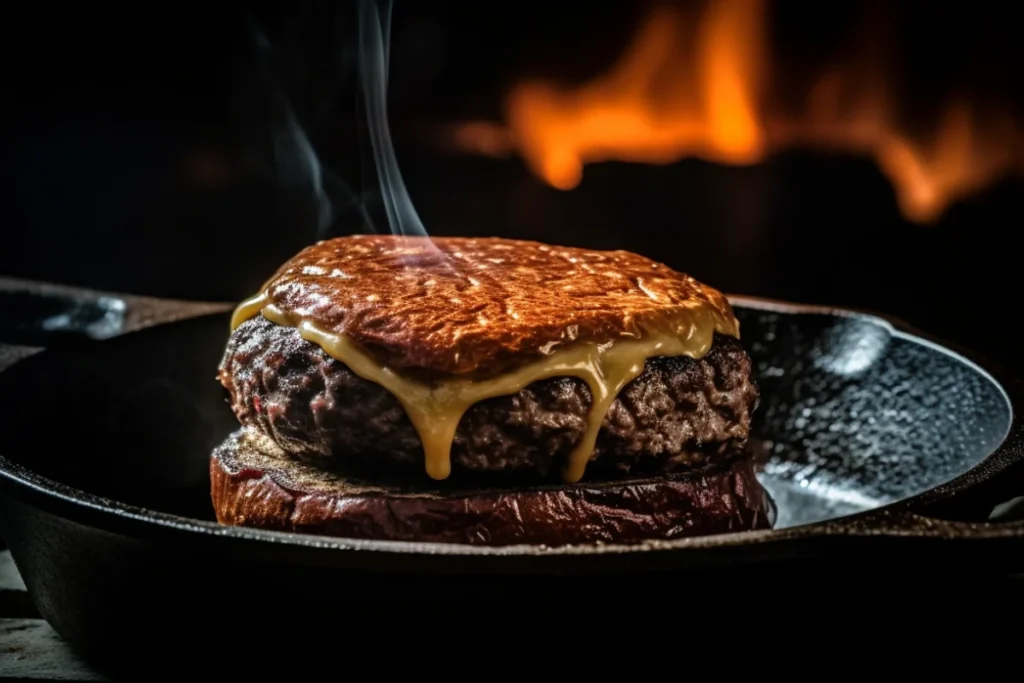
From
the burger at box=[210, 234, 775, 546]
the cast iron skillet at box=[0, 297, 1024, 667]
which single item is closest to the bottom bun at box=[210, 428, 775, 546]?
the burger at box=[210, 234, 775, 546]

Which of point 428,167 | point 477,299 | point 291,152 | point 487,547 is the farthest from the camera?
point 291,152

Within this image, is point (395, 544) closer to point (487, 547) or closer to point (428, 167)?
point (487, 547)

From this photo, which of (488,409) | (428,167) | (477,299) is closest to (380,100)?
(428,167)

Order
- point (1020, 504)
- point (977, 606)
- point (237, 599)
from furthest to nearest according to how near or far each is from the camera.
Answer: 1. point (1020, 504)
2. point (977, 606)
3. point (237, 599)

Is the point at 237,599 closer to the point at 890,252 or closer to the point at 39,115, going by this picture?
the point at 890,252

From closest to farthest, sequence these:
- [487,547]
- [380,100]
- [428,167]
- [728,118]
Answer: [487,547]
[380,100]
[728,118]
[428,167]

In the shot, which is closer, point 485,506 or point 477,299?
Answer: point 485,506

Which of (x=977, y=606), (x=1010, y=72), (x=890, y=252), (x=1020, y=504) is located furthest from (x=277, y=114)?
(x=977, y=606)

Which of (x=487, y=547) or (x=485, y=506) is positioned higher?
(x=487, y=547)
